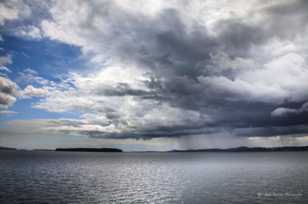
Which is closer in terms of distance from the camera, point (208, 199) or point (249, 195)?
point (208, 199)

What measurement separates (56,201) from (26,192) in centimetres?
1280

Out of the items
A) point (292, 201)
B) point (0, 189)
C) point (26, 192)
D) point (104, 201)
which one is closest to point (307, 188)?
point (292, 201)

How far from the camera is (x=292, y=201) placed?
→ 47406mm

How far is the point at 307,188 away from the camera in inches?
2418

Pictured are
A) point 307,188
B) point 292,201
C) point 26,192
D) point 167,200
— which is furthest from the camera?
point 307,188

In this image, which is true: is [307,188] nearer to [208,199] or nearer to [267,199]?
[267,199]

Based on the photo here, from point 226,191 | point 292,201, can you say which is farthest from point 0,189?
point 292,201

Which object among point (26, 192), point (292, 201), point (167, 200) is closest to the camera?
point (292, 201)

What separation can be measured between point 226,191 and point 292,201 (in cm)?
1558

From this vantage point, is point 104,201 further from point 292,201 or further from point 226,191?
point 292,201

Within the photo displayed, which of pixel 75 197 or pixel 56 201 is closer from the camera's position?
pixel 56 201

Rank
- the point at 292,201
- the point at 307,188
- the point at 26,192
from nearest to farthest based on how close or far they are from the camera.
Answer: the point at 292,201
the point at 26,192
the point at 307,188

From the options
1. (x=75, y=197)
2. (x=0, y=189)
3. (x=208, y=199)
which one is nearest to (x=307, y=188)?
(x=208, y=199)

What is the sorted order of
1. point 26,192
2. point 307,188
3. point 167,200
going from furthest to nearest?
1. point 307,188
2. point 26,192
3. point 167,200
